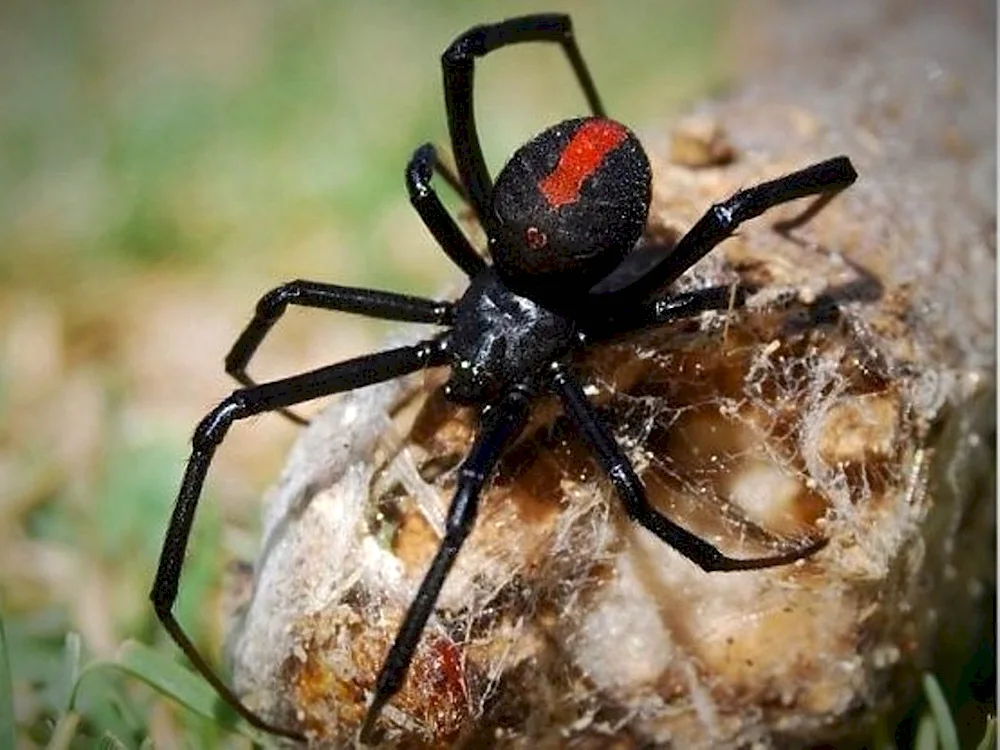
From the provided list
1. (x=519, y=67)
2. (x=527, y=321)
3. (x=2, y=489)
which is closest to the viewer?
(x=527, y=321)

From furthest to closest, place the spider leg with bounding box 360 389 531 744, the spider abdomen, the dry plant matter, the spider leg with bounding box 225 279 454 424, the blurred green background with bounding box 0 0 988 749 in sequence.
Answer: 1. the blurred green background with bounding box 0 0 988 749
2. the spider leg with bounding box 225 279 454 424
3. the spider abdomen
4. the dry plant matter
5. the spider leg with bounding box 360 389 531 744

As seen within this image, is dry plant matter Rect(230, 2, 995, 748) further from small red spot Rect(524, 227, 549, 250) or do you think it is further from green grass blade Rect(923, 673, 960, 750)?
small red spot Rect(524, 227, 549, 250)

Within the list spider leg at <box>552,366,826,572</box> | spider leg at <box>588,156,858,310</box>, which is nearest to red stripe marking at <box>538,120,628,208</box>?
spider leg at <box>588,156,858,310</box>

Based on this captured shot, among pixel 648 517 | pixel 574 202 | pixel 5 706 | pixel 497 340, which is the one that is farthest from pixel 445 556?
pixel 5 706

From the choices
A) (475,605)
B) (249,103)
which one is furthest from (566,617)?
(249,103)

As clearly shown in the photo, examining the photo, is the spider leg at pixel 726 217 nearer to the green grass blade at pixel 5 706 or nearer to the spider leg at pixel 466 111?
the spider leg at pixel 466 111

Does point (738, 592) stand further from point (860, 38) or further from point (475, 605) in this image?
point (860, 38)

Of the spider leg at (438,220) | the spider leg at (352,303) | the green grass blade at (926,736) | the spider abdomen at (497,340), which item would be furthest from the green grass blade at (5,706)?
the green grass blade at (926,736)
